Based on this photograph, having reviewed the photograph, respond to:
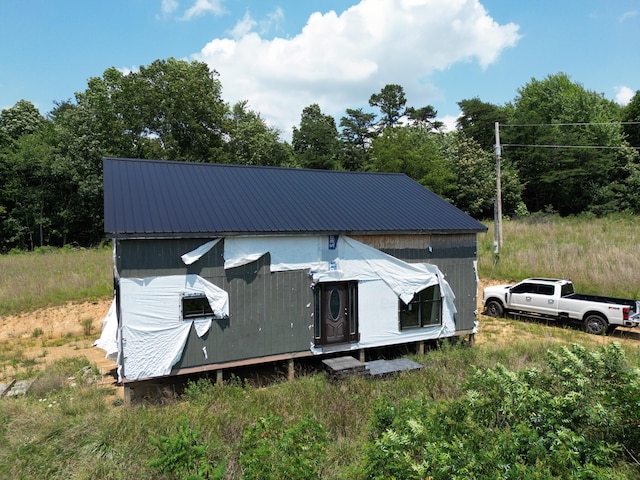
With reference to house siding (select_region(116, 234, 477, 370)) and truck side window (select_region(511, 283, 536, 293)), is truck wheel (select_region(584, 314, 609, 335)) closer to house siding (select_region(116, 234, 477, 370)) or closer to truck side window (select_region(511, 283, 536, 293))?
truck side window (select_region(511, 283, 536, 293))

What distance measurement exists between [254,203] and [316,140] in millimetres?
43169

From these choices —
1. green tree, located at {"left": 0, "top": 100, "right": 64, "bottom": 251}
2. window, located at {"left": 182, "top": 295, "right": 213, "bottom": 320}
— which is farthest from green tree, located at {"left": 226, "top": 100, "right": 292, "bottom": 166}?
window, located at {"left": 182, "top": 295, "right": 213, "bottom": 320}

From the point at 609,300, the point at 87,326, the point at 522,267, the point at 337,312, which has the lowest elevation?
the point at 87,326

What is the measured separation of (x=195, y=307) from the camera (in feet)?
31.6

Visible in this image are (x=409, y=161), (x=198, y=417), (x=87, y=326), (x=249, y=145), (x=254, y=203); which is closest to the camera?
(x=198, y=417)

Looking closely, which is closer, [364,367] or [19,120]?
[364,367]

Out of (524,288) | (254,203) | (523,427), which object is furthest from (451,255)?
(523,427)

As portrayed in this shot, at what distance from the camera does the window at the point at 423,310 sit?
12.2 metres

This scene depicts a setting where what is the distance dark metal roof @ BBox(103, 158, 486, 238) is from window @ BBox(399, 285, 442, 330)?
195cm

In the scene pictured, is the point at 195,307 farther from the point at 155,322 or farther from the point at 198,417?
the point at 198,417

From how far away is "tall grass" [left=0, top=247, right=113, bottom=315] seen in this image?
16312 mm

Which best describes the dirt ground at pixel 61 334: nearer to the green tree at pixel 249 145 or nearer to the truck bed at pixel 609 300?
the truck bed at pixel 609 300

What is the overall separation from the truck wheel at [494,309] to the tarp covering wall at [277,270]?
5629 millimetres

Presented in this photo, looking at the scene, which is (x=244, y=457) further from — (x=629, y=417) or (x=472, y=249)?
(x=472, y=249)
